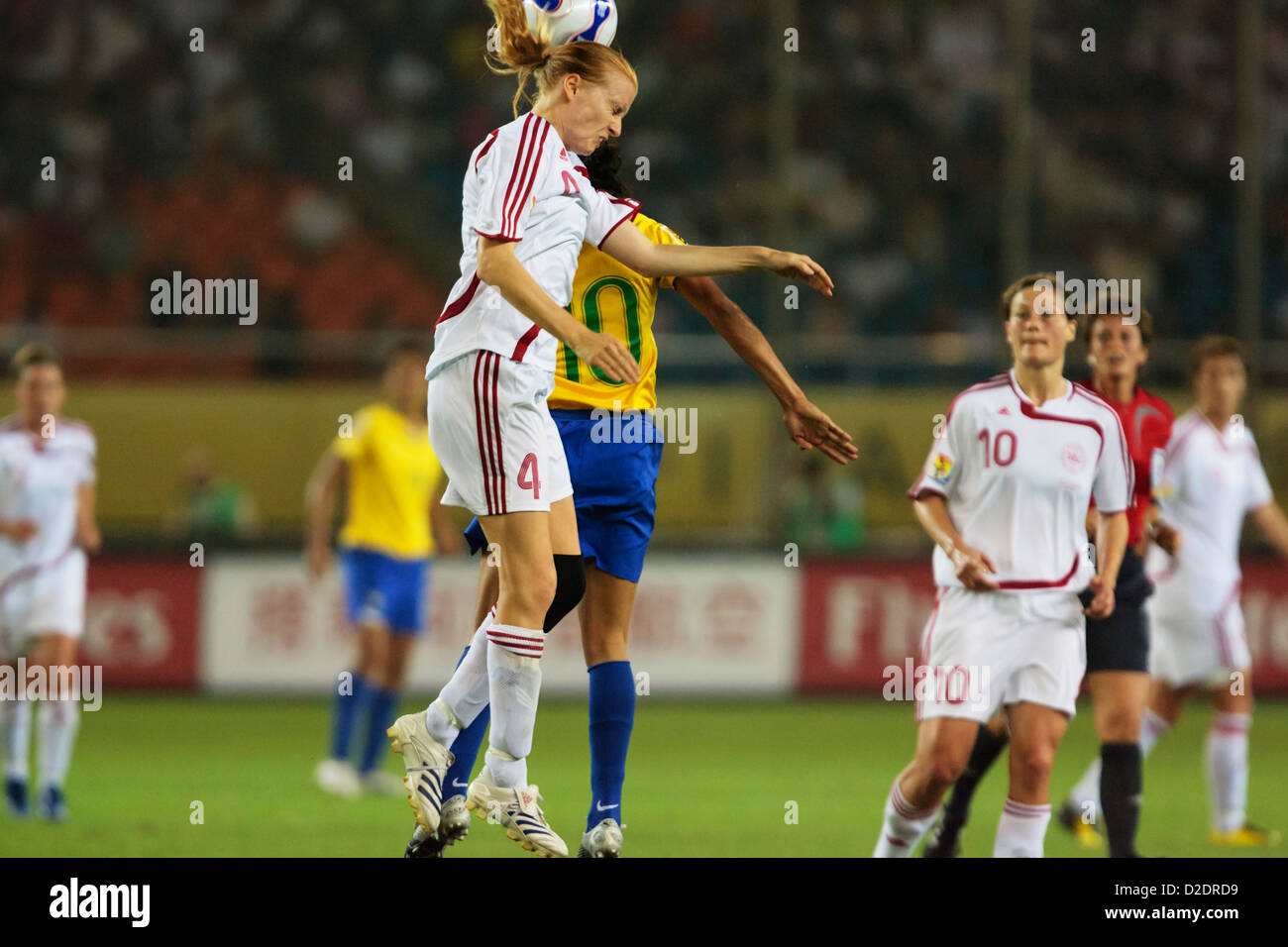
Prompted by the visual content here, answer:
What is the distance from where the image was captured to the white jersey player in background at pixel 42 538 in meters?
8.09

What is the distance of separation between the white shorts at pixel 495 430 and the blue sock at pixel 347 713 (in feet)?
15.7

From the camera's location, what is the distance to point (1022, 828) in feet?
17.9

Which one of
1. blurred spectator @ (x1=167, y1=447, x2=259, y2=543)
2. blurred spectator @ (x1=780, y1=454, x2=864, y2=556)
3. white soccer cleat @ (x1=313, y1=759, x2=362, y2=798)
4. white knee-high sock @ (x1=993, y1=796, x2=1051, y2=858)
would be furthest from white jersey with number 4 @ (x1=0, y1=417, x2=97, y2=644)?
blurred spectator @ (x1=780, y1=454, x2=864, y2=556)

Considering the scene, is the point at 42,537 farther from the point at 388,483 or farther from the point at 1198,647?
the point at 1198,647

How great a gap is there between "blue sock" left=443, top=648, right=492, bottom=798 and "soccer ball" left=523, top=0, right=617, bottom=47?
6.05 feet

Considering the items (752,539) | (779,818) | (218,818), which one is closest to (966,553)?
(779,818)

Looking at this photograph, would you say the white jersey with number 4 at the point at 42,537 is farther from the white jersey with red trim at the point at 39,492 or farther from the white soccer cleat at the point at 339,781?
the white soccer cleat at the point at 339,781

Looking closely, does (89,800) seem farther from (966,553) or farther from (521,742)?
(966,553)

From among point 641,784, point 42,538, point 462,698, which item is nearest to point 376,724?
point 641,784

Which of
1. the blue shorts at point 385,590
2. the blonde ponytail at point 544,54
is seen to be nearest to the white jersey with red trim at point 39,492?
the blue shorts at point 385,590

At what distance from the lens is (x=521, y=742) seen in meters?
4.73

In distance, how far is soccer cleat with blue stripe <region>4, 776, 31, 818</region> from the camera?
790 centimetres

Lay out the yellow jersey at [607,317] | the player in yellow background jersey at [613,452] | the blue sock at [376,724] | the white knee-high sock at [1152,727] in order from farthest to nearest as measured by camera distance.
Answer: the blue sock at [376,724], the white knee-high sock at [1152,727], the yellow jersey at [607,317], the player in yellow background jersey at [613,452]

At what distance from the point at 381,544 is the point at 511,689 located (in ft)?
16.3
